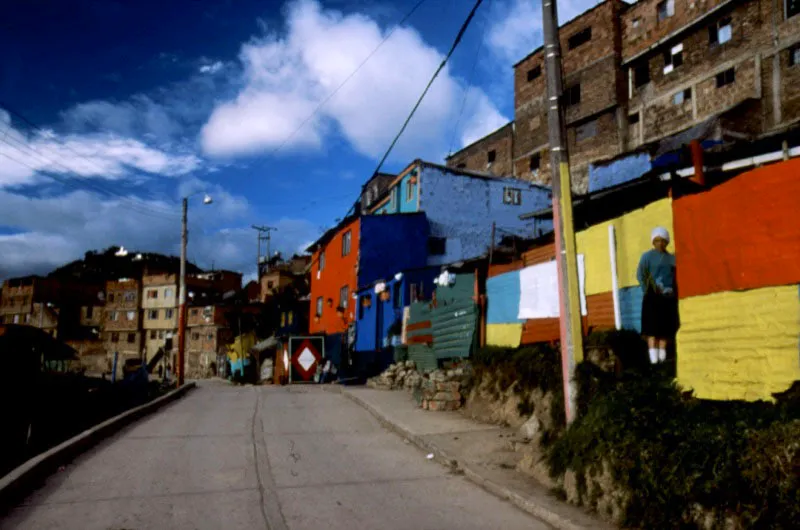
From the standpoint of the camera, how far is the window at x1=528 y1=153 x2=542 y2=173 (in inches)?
1708

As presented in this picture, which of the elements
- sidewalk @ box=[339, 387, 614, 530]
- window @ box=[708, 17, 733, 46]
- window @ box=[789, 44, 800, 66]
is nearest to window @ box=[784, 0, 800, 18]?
window @ box=[789, 44, 800, 66]

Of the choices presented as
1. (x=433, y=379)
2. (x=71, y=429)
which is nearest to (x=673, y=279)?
(x=433, y=379)

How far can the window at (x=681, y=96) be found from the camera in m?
33.1

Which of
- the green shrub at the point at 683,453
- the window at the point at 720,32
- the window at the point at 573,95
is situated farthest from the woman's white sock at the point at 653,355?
the window at the point at 573,95

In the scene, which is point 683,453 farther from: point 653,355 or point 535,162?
point 535,162

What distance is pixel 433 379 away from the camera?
13039 mm

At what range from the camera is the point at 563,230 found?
711cm

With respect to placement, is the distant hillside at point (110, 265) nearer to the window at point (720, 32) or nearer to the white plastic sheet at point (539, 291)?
the window at point (720, 32)

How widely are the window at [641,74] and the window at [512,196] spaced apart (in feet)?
37.5

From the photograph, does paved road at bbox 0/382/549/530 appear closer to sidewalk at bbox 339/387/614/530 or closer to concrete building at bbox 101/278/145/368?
sidewalk at bbox 339/387/614/530

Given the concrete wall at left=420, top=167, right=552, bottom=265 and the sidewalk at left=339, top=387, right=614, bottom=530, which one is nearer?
the sidewalk at left=339, top=387, right=614, bottom=530

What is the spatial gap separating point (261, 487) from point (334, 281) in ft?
101

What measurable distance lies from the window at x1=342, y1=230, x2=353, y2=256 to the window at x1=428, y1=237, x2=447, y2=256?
4.95 metres

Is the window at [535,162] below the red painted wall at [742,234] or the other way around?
the other way around
